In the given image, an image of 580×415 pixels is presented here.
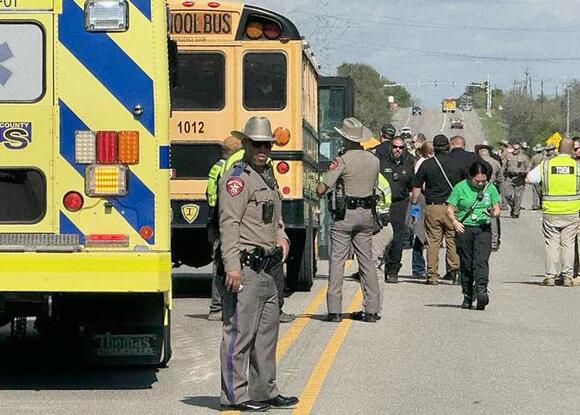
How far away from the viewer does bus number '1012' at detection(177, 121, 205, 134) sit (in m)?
15.7

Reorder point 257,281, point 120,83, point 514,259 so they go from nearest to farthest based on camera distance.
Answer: point 257,281, point 120,83, point 514,259

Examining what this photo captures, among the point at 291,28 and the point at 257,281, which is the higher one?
the point at 291,28

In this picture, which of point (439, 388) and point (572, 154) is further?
point (572, 154)

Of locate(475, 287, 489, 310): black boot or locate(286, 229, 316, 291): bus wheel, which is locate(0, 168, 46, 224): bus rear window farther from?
locate(286, 229, 316, 291): bus wheel

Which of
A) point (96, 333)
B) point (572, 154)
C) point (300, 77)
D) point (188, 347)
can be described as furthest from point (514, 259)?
point (96, 333)

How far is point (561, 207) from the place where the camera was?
60.6 feet

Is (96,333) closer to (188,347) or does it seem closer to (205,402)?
(205,402)

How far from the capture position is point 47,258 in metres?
9.04

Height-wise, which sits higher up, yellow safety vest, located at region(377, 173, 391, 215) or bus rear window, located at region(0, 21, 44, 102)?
bus rear window, located at region(0, 21, 44, 102)

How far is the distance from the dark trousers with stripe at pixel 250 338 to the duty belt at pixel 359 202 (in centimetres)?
473

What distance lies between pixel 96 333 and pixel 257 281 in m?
1.85

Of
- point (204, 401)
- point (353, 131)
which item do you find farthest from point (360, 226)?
point (204, 401)

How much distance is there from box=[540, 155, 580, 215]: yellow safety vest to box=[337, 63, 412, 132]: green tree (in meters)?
86.5

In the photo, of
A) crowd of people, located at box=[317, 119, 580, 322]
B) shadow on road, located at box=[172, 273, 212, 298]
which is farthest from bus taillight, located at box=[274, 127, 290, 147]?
shadow on road, located at box=[172, 273, 212, 298]
